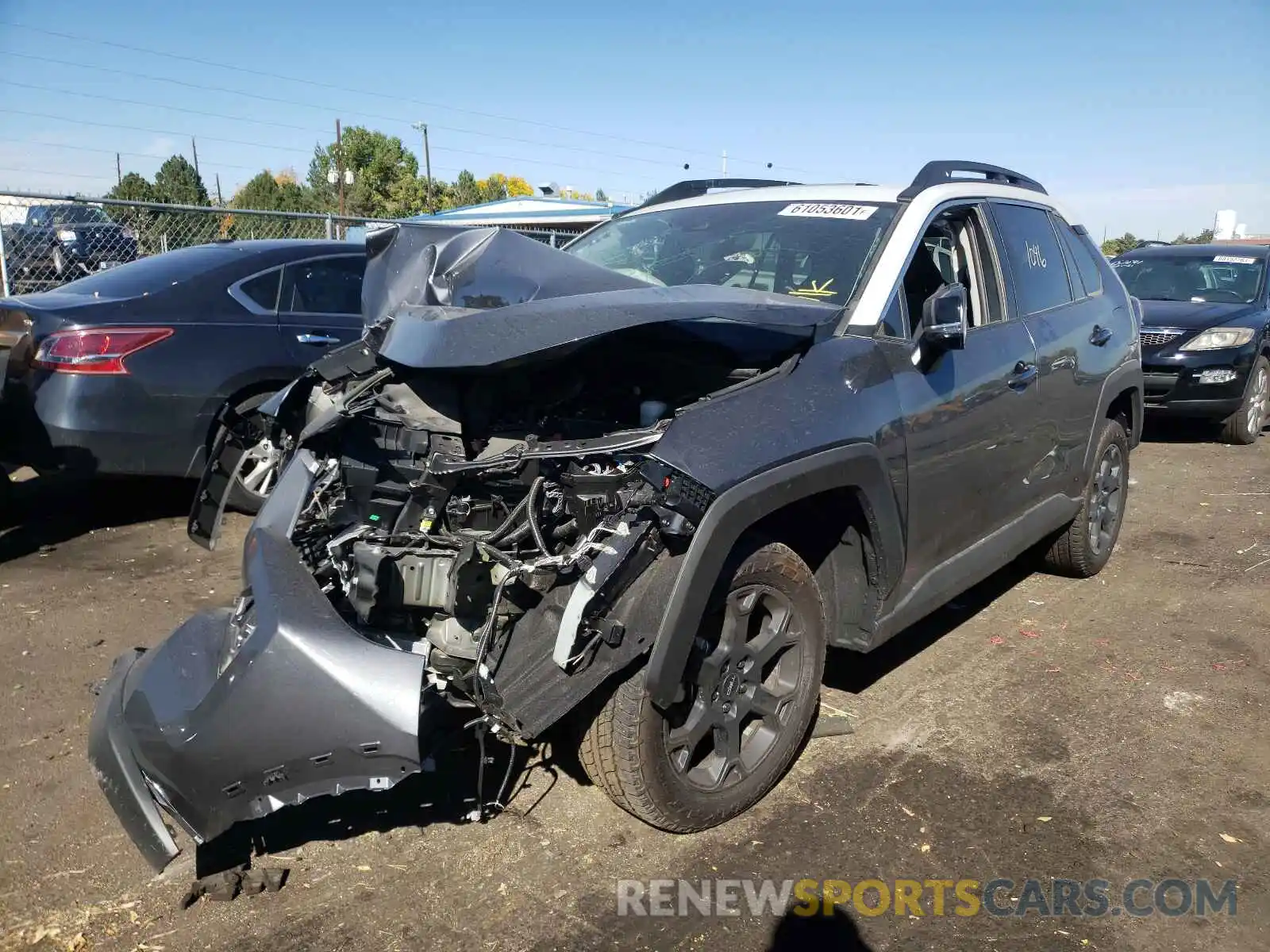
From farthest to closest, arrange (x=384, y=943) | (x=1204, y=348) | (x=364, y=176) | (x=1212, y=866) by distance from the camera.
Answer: (x=364, y=176), (x=1204, y=348), (x=1212, y=866), (x=384, y=943)

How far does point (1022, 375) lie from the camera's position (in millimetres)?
4211

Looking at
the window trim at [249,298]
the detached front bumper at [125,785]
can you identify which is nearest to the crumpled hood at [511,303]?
the detached front bumper at [125,785]

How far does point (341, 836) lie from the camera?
10.2ft

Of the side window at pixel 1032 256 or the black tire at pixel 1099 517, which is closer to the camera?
the side window at pixel 1032 256

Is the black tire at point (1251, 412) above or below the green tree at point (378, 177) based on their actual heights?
below

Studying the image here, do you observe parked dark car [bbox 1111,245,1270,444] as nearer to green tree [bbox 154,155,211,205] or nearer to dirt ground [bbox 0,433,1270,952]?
dirt ground [bbox 0,433,1270,952]

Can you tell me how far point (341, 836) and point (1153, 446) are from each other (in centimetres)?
947

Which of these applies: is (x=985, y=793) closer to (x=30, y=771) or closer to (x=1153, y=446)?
(x=30, y=771)

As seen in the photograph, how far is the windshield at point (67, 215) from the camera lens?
9.97 m

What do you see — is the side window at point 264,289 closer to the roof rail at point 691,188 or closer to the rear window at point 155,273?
the rear window at point 155,273

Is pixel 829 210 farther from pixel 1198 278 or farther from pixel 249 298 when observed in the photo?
pixel 1198 278

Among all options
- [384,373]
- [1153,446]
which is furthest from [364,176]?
[384,373]

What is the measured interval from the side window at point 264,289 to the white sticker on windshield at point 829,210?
12.0 ft

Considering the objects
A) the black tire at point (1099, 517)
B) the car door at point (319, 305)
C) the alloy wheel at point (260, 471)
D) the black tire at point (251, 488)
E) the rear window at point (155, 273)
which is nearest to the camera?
the black tire at point (251, 488)
